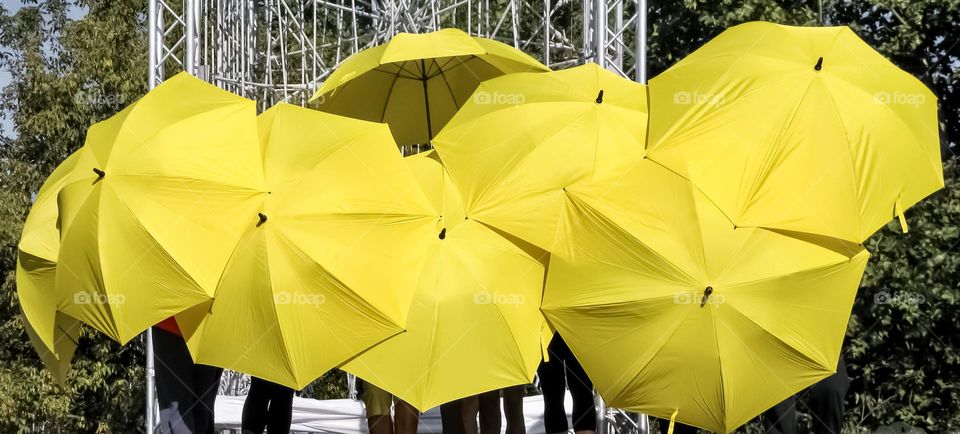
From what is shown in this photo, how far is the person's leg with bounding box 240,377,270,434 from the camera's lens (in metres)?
5.81

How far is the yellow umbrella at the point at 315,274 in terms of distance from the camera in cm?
521

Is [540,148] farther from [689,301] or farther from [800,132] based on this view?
[800,132]

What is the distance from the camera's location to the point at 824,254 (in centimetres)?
516

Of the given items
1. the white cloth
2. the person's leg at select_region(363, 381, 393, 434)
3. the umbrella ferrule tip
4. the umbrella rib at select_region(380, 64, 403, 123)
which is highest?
the umbrella rib at select_region(380, 64, 403, 123)

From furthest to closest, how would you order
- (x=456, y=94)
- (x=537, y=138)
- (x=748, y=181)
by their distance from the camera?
(x=456, y=94)
(x=537, y=138)
(x=748, y=181)

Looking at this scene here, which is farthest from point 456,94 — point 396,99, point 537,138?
point 537,138

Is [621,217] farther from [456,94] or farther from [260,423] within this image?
[456,94]

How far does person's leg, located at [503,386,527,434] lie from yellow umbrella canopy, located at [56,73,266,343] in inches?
73.5

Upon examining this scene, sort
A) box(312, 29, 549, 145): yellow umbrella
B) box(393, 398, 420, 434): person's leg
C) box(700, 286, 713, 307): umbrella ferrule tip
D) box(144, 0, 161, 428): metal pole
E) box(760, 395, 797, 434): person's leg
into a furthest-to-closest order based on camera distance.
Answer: box(144, 0, 161, 428): metal pole < box(312, 29, 549, 145): yellow umbrella < box(393, 398, 420, 434): person's leg < box(760, 395, 797, 434): person's leg < box(700, 286, 713, 307): umbrella ferrule tip

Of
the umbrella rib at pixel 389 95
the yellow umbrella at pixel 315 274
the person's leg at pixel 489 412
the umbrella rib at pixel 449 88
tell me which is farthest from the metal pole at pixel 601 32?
the yellow umbrella at pixel 315 274

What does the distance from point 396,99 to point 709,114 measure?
3001 mm

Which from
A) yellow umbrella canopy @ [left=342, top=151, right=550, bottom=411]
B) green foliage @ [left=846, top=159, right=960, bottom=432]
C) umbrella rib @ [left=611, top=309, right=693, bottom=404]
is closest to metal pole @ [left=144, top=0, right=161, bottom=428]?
yellow umbrella canopy @ [left=342, top=151, right=550, bottom=411]

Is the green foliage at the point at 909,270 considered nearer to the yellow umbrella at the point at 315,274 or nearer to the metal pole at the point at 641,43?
the metal pole at the point at 641,43

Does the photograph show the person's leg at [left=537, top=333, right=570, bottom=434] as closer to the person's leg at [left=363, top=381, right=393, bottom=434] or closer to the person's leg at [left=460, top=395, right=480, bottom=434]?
the person's leg at [left=460, top=395, right=480, bottom=434]
